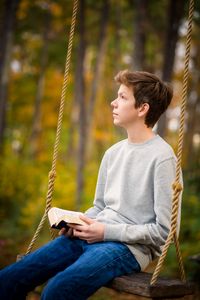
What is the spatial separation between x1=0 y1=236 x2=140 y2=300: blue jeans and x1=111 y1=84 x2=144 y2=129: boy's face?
0.80 m

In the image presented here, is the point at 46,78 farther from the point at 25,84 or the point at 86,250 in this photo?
the point at 86,250

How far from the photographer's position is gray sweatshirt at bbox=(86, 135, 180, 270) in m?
3.03

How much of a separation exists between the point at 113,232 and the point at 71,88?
23229 mm

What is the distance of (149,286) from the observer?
280cm

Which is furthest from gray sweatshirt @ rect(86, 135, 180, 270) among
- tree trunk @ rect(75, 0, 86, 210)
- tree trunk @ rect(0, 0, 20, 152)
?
tree trunk @ rect(0, 0, 20, 152)

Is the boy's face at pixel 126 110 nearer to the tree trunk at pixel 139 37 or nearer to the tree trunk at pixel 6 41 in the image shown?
the tree trunk at pixel 139 37

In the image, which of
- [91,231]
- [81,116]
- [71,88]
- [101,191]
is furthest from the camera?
[71,88]

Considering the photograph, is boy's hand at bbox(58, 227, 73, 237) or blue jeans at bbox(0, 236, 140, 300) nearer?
blue jeans at bbox(0, 236, 140, 300)

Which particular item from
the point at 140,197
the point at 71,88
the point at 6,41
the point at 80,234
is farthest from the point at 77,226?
the point at 71,88

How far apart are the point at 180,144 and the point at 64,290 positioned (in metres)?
1.07

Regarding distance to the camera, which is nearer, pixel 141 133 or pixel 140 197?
pixel 140 197

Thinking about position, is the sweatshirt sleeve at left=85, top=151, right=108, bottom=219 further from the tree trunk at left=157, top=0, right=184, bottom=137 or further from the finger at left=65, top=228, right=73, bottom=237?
the tree trunk at left=157, top=0, right=184, bottom=137

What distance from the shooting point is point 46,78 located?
80.9 feet

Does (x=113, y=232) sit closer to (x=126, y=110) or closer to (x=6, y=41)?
(x=126, y=110)
